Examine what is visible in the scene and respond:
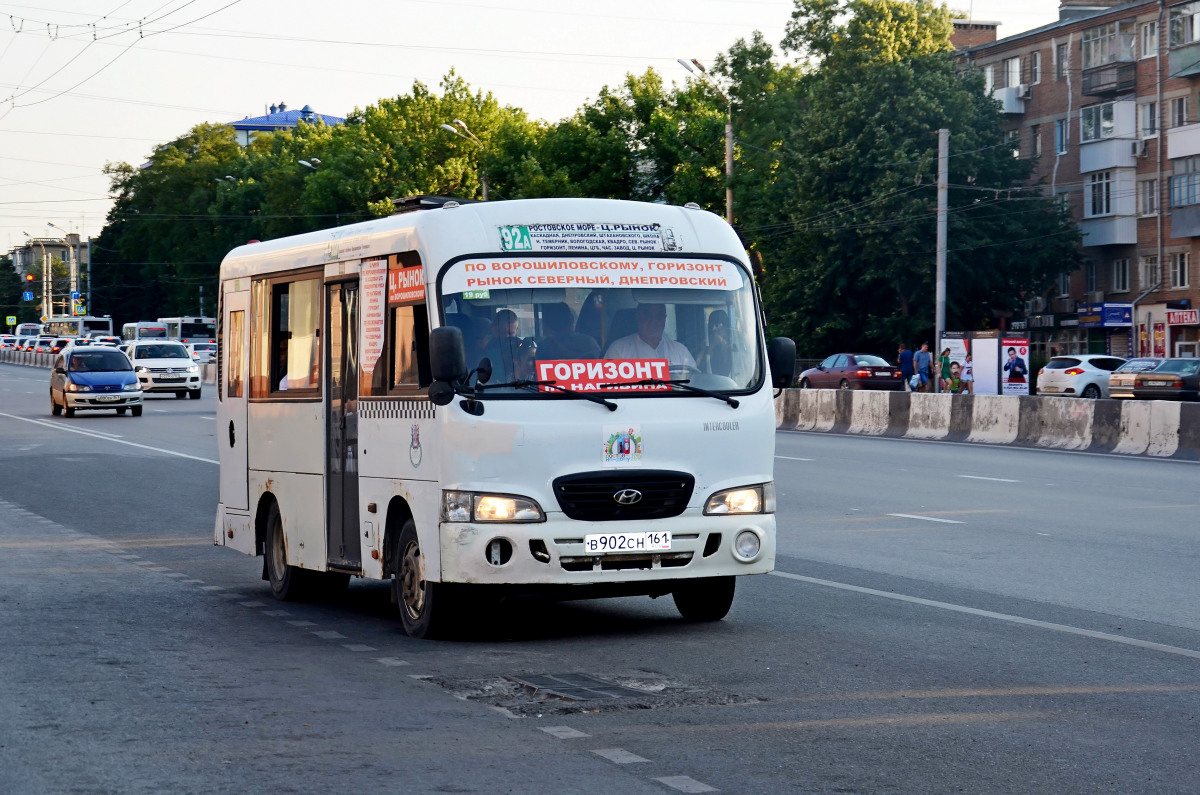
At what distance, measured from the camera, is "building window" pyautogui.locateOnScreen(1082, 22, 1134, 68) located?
2618 inches

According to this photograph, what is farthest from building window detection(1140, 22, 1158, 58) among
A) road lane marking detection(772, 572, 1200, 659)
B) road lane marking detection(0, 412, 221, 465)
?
road lane marking detection(772, 572, 1200, 659)

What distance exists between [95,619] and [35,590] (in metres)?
1.62

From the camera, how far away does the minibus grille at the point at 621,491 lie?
9.03 m

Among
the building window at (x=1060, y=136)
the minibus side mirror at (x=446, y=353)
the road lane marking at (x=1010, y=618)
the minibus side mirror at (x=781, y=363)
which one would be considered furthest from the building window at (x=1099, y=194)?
the minibus side mirror at (x=446, y=353)

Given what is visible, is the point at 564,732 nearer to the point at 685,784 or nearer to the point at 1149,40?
the point at 685,784

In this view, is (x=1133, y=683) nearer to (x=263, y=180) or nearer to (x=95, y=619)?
(x=95, y=619)

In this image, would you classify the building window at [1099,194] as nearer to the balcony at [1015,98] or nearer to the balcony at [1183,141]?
the balcony at [1183,141]

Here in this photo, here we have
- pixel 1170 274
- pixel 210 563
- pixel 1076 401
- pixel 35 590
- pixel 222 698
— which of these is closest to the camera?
pixel 222 698

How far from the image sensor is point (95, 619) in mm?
10367

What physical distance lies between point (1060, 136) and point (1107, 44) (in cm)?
439

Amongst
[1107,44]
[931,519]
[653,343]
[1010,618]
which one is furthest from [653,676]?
[1107,44]

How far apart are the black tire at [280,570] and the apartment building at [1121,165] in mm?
54296

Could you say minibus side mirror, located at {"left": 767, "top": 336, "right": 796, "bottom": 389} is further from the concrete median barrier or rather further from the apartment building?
the apartment building

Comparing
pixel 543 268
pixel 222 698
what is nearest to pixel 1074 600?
pixel 543 268
